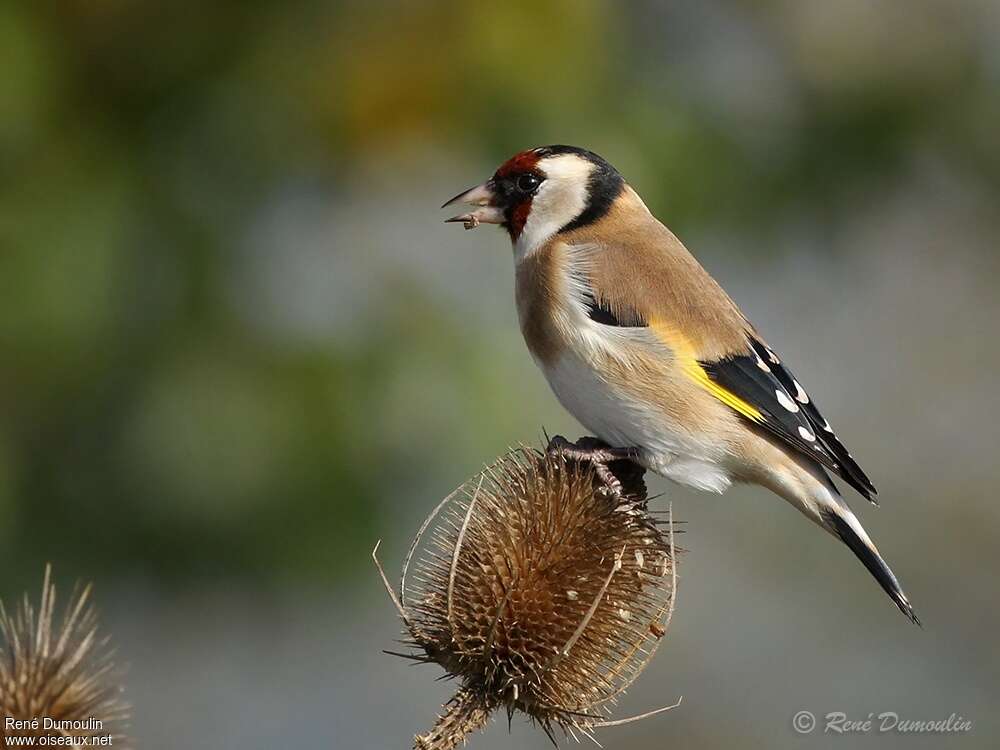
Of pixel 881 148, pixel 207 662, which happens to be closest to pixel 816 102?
pixel 881 148

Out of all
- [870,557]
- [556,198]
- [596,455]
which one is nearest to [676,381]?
[596,455]

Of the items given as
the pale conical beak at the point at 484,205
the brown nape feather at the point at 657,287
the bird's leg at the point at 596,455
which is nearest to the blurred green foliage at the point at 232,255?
the pale conical beak at the point at 484,205

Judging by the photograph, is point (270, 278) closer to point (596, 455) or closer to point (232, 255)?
point (232, 255)

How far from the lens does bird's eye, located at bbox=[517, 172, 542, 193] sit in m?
4.76

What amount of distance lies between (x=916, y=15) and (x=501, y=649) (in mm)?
6947

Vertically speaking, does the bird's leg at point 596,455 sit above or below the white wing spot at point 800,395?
below

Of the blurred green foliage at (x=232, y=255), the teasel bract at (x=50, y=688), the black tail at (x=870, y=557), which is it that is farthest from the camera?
the blurred green foliage at (x=232, y=255)

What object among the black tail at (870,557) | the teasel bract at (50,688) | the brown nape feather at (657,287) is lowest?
the teasel bract at (50,688)

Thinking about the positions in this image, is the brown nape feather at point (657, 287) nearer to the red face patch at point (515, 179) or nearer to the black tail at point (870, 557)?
the red face patch at point (515, 179)

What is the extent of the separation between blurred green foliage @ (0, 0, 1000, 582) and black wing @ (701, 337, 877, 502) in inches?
104

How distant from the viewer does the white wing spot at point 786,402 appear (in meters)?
4.26

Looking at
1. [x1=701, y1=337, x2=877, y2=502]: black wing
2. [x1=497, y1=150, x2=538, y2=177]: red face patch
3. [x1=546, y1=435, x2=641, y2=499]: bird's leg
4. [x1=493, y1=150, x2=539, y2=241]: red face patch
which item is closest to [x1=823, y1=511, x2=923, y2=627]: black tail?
[x1=701, y1=337, x2=877, y2=502]: black wing

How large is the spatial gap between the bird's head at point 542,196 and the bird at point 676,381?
184 mm

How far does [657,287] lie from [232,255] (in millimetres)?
3511
